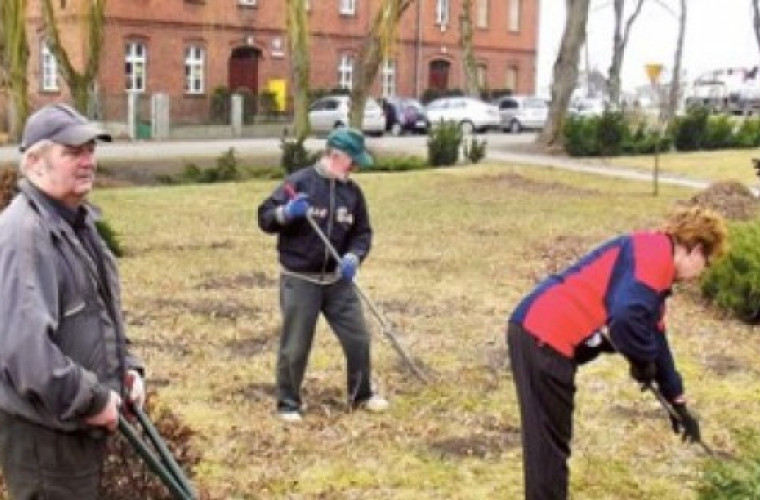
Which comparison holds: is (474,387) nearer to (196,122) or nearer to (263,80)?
(196,122)

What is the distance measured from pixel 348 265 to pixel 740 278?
15.5 feet

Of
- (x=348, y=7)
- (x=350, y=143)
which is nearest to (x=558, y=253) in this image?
(x=350, y=143)

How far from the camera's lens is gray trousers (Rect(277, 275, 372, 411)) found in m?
6.89

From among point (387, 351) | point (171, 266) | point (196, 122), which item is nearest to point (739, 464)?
point (387, 351)

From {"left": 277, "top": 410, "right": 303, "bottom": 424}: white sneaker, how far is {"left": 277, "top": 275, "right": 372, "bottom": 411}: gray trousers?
2cm

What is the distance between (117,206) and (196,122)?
27955 millimetres

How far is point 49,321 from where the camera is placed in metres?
3.34

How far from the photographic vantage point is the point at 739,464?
482 centimetres

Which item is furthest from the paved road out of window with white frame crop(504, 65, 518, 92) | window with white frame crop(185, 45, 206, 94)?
window with white frame crop(504, 65, 518, 92)

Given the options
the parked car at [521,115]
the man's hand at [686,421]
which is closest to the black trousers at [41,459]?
the man's hand at [686,421]

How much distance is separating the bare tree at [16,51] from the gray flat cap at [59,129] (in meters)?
19.4

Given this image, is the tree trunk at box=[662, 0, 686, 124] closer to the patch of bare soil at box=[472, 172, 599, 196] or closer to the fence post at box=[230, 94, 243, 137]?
the patch of bare soil at box=[472, 172, 599, 196]

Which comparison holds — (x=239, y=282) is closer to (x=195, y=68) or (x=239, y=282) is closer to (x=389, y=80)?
(x=195, y=68)

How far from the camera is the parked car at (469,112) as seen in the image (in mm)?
44000
